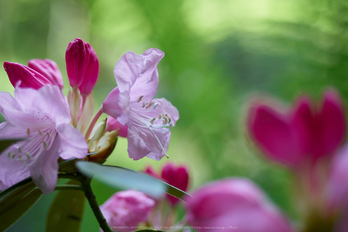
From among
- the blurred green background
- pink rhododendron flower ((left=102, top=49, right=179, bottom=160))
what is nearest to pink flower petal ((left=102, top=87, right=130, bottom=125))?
pink rhododendron flower ((left=102, top=49, right=179, bottom=160))

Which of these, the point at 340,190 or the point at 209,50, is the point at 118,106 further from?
the point at 209,50

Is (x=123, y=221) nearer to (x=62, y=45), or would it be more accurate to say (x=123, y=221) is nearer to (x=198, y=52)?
(x=198, y=52)

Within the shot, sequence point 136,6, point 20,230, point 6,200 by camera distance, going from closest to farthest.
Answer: point 6,200
point 20,230
point 136,6

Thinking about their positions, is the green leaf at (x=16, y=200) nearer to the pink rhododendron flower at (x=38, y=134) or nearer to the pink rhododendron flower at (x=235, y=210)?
the pink rhododendron flower at (x=38, y=134)

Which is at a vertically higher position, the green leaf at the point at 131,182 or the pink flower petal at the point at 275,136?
the pink flower petal at the point at 275,136

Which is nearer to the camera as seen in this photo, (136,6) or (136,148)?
(136,148)

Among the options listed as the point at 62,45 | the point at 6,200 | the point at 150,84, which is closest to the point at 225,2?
the point at 62,45

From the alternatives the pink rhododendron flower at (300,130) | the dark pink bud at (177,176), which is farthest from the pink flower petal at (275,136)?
the dark pink bud at (177,176)
